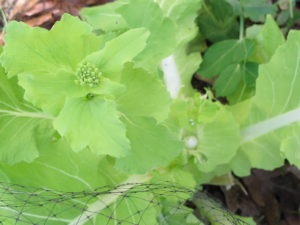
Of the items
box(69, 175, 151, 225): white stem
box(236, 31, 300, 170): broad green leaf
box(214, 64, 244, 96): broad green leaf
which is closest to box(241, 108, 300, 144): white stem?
box(236, 31, 300, 170): broad green leaf

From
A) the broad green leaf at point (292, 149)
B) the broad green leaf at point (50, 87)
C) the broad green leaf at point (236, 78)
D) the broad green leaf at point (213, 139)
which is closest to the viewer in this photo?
the broad green leaf at point (50, 87)

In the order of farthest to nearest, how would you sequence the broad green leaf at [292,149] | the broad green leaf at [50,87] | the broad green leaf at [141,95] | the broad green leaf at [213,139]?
1. the broad green leaf at [213,139]
2. the broad green leaf at [292,149]
3. the broad green leaf at [141,95]
4. the broad green leaf at [50,87]

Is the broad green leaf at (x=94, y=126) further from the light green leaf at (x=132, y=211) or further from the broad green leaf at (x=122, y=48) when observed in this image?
the light green leaf at (x=132, y=211)

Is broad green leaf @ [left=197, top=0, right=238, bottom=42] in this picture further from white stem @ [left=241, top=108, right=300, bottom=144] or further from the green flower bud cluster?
the green flower bud cluster

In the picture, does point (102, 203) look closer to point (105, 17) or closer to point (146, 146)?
point (146, 146)

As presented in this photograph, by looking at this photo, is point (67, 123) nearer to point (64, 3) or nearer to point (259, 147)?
point (259, 147)

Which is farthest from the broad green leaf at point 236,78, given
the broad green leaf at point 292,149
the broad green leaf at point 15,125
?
the broad green leaf at point 15,125
